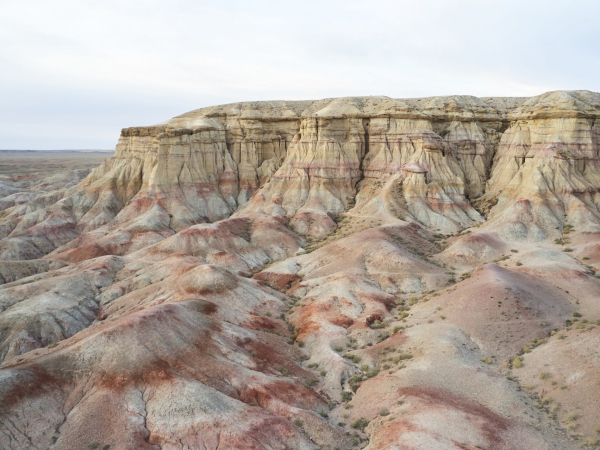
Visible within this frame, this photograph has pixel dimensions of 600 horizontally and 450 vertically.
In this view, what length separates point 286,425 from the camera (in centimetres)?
2392

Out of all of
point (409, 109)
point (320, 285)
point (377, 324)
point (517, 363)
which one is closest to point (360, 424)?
point (517, 363)

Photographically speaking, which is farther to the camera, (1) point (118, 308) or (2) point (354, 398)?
(1) point (118, 308)

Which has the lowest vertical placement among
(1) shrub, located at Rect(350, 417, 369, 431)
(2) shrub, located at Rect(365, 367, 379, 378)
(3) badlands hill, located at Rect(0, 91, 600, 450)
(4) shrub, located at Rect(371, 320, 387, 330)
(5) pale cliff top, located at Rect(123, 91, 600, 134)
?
(1) shrub, located at Rect(350, 417, 369, 431)

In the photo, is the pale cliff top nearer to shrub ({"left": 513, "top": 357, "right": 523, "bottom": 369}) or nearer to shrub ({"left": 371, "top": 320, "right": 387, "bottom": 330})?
shrub ({"left": 371, "top": 320, "right": 387, "bottom": 330})

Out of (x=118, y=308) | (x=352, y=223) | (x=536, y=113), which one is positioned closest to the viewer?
(x=118, y=308)

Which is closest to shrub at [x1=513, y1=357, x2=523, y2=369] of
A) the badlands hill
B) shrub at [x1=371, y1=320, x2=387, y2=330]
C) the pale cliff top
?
the badlands hill

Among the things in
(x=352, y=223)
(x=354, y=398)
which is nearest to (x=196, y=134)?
(x=352, y=223)

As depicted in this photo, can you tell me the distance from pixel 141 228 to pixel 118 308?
25883 mm

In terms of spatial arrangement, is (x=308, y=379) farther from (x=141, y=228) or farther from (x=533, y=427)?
(x=141, y=228)

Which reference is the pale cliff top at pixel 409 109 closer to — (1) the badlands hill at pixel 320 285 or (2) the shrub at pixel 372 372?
(1) the badlands hill at pixel 320 285

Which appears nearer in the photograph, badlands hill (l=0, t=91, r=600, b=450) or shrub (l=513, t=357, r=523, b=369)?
badlands hill (l=0, t=91, r=600, b=450)

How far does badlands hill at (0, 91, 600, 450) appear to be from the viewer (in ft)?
79.3

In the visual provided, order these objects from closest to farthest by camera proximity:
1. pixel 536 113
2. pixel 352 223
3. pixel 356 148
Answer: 1. pixel 352 223
2. pixel 536 113
3. pixel 356 148

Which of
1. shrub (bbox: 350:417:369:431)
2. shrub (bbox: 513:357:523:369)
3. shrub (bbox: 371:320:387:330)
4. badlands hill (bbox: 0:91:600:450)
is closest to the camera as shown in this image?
badlands hill (bbox: 0:91:600:450)
